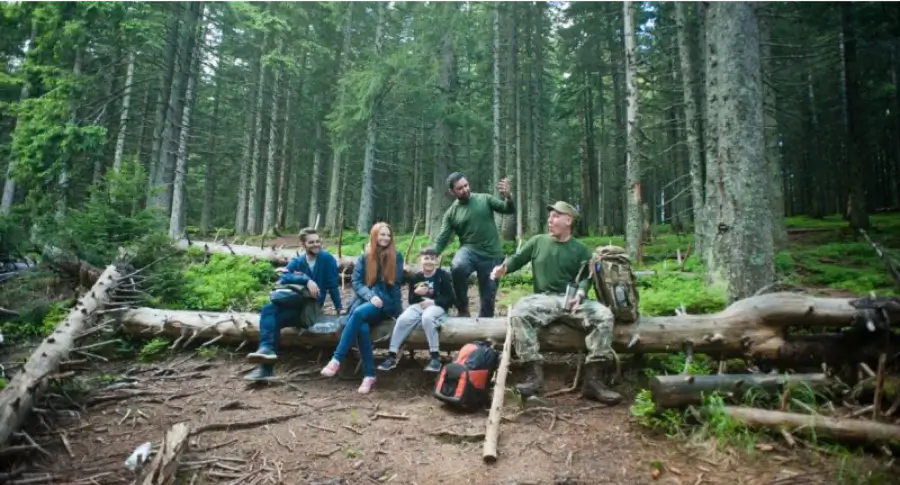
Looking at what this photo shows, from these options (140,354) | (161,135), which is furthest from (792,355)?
(161,135)

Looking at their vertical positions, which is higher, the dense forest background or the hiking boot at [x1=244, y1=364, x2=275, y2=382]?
the dense forest background

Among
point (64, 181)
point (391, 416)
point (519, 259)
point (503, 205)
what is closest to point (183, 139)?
point (64, 181)

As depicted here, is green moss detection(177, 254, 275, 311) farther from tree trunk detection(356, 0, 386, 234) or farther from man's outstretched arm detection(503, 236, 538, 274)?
tree trunk detection(356, 0, 386, 234)

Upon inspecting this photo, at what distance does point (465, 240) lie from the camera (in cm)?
705

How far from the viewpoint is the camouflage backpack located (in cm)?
542

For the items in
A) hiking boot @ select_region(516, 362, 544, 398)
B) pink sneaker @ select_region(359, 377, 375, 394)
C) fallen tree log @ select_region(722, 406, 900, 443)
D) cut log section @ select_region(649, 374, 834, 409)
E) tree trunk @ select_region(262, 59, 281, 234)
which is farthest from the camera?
tree trunk @ select_region(262, 59, 281, 234)

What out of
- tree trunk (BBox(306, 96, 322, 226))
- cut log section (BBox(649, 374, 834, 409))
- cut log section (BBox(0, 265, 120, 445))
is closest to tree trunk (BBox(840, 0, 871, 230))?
cut log section (BBox(649, 374, 834, 409))

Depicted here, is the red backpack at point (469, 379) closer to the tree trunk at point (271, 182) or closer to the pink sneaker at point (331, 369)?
the pink sneaker at point (331, 369)

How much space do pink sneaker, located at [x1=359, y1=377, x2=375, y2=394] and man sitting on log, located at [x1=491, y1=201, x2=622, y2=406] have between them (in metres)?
1.91

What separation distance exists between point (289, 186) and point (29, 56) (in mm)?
16417

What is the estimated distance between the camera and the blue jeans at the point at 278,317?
637 centimetres

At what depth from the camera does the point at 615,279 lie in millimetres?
5422

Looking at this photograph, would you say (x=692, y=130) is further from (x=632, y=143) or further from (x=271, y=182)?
(x=271, y=182)

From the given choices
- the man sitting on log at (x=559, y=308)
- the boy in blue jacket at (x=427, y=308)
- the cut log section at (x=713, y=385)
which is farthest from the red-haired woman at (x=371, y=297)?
the cut log section at (x=713, y=385)
